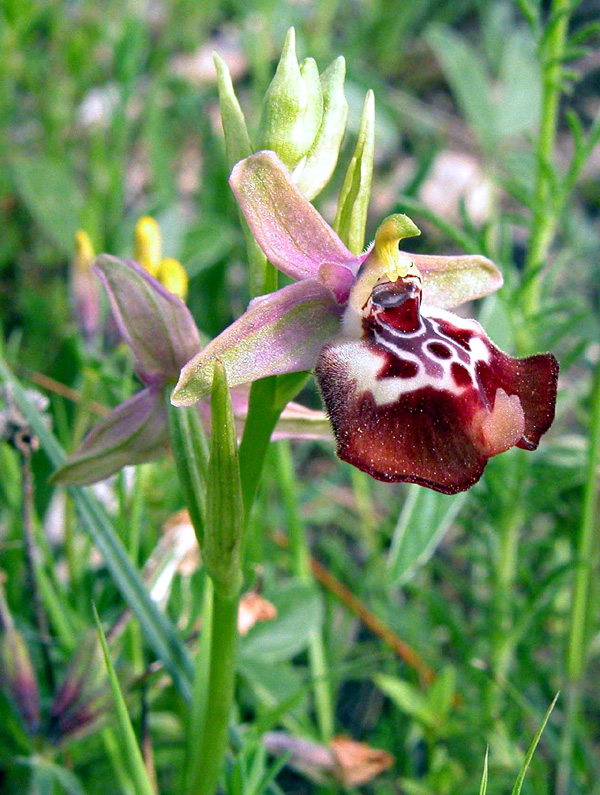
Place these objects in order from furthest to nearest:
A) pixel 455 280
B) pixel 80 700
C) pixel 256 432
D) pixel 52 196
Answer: pixel 52 196 → pixel 80 700 → pixel 455 280 → pixel 256 432

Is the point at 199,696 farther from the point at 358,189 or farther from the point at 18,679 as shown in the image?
the point at 358,189

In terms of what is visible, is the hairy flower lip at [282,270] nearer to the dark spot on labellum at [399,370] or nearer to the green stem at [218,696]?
the dark spot on labellum at [399,370]

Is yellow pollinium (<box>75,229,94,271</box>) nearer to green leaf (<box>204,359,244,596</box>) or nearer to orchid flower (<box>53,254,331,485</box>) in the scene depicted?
orchid flower (<box>53,254,331,485</box>)

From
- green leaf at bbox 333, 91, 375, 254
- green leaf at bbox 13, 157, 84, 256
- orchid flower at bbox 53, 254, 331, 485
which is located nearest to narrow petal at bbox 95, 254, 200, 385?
orchid flower at bbox 53, 254, 331, 485

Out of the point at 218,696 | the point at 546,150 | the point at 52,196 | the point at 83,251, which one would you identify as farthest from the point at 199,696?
the point at 52,196

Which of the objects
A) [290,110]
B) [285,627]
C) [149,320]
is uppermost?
[290,110]

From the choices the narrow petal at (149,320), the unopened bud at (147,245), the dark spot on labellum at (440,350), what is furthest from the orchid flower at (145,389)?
the unopened bud at (147,245)

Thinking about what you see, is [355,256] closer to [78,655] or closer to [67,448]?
[78,655]
